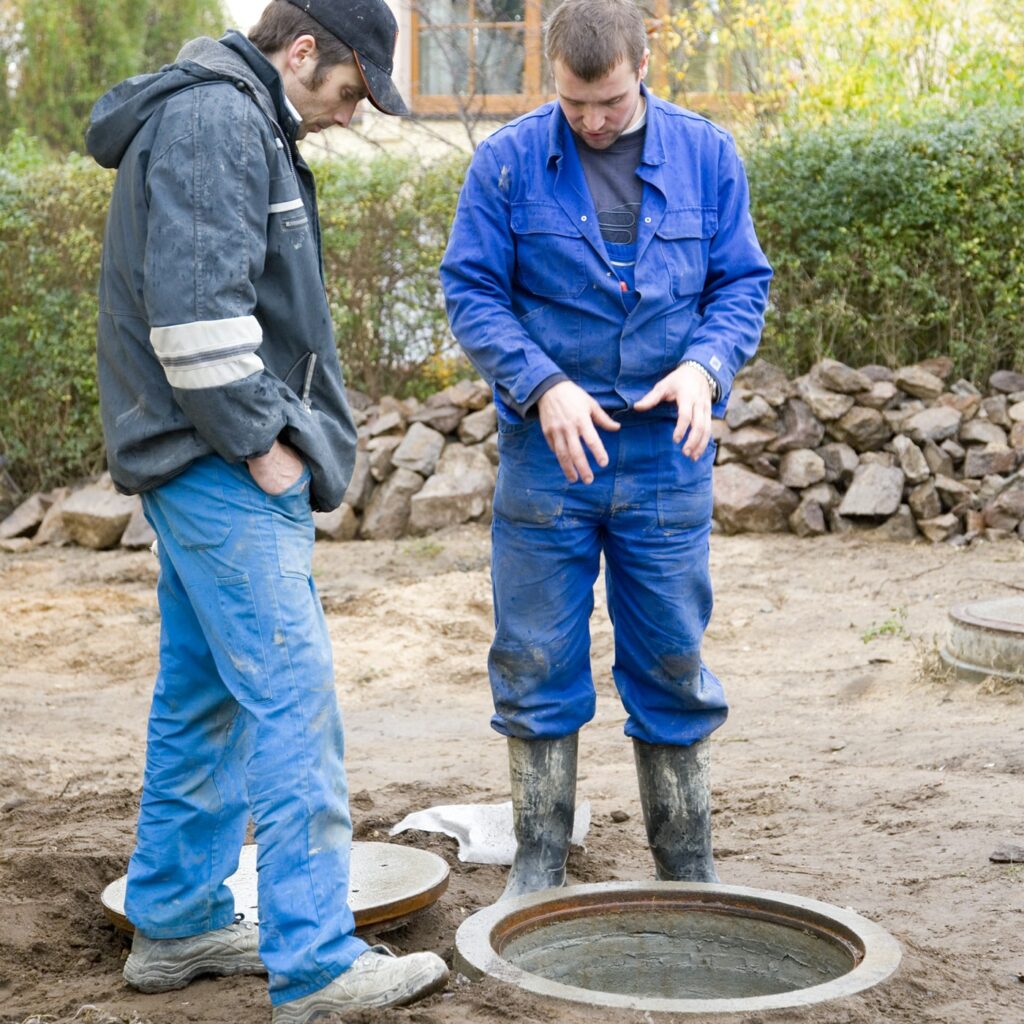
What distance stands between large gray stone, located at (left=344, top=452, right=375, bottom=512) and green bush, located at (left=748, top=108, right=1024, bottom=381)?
3.14 meters

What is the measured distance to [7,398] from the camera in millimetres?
11508

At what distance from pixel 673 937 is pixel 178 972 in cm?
120

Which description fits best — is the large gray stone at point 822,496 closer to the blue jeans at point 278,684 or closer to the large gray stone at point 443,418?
the large gray stone at point 443,418

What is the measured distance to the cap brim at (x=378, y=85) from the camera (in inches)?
125

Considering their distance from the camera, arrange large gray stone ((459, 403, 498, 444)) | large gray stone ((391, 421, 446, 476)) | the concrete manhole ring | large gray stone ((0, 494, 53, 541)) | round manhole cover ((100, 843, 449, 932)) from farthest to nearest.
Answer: large gray stone ((0, 494, 53, 541)) → large gray stone ((459, 403, 498, 444)) → large gray stone ((391, 421, 446, 476)) → round manhole cover ((100, 843, 449, 932)) → the concrete manhole ring

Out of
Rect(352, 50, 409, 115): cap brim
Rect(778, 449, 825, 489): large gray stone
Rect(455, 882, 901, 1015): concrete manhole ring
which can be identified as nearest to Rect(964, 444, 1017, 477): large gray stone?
Rect(778, 449, 825, 489): large gray stone

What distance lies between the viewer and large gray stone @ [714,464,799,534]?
1005cm

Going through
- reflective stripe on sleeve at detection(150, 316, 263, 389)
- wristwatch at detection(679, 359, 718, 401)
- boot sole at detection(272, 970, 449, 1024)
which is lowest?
boot sole at detection(272, 970, 449, 1024)

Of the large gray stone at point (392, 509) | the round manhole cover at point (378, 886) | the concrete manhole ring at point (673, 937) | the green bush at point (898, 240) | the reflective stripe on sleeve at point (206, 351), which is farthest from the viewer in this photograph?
the large gray stone at point (392, 509)

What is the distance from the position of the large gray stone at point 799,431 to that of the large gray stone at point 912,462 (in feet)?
1.88

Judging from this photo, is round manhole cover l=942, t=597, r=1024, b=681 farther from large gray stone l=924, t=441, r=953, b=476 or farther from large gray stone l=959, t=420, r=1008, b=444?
large gray stone l=959, t=420, r=1008, b=444

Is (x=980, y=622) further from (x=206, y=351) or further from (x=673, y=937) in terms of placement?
(x=206, y=351)

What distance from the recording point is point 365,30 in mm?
3152

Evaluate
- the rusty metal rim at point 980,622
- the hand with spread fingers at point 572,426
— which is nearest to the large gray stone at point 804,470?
the rusty metal rim at point 980,622
